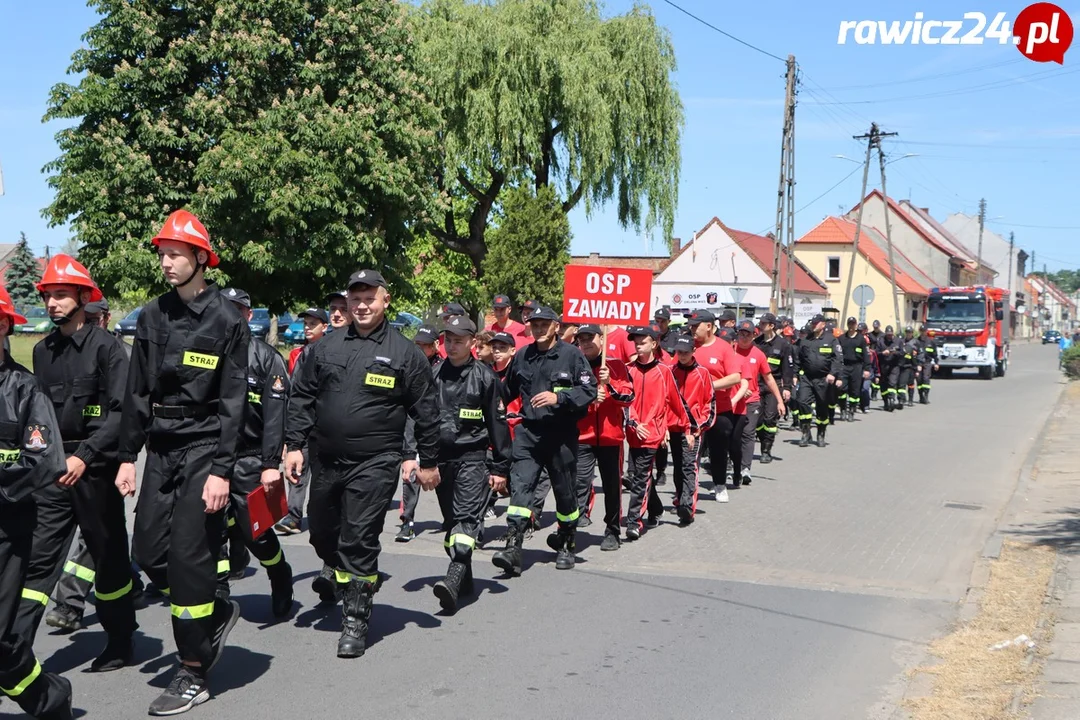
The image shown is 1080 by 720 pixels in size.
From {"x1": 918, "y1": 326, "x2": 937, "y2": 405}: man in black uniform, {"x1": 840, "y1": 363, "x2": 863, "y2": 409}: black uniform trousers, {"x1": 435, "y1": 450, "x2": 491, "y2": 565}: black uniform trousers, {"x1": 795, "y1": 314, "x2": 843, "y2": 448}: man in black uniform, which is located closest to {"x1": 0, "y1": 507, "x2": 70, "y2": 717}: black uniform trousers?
{"x1": 435, "y1": 450, "x2": 491, "y2": 565}: black uniform trousers

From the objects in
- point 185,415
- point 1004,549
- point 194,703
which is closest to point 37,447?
point 185,415

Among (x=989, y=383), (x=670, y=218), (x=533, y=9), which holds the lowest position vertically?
(x=989, y=383)

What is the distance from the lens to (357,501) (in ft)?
20.5

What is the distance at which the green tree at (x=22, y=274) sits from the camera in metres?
65.5

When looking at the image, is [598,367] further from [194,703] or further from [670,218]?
[670,218]

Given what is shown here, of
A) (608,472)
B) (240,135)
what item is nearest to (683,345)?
(608,472)

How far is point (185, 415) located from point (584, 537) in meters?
5.52

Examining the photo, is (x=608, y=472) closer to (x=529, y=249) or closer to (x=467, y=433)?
(x=467, y=433)

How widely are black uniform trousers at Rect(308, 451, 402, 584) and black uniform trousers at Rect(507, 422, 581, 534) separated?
2.07 metres

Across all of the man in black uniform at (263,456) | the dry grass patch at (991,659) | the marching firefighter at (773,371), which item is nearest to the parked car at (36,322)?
the marching firefighter at (773,371)

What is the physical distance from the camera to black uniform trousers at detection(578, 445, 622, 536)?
31.1ft

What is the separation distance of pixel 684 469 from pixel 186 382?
6505 millimetres

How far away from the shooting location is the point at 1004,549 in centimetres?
984

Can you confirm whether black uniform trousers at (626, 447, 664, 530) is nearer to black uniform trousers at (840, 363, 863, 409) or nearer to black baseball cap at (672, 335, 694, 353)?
black baseball cap at (672, 335, 694, 353)
